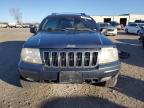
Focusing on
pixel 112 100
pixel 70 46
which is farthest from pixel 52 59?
pixel 112 100

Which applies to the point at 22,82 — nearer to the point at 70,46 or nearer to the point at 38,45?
the point at 38,45

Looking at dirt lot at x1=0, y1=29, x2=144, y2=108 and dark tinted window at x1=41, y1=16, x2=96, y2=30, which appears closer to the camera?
dirt lot at x1=0, y1=29, x2=144, y2=108

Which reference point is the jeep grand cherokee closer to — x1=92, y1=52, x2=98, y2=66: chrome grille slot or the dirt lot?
x1=92, y1=52, x2=98, y2=66: chrome grille slot

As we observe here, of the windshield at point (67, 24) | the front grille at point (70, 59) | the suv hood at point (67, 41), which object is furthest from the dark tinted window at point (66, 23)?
the front grille at point (70, 59)

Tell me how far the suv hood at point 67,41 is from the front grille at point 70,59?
140mm

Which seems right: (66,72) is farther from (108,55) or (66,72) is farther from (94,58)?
(108,55)

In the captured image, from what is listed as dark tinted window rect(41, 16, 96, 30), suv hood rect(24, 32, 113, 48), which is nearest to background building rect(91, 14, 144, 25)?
dark tinted window rect(41, 16, 96, 30)

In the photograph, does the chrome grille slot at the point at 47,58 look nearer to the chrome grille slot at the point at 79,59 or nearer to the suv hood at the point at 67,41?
the suv hood at the point at 67,41

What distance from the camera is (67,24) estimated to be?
7.35 metres

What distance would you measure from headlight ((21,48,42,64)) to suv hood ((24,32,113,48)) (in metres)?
0.09

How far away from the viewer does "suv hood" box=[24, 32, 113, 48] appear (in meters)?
5.48

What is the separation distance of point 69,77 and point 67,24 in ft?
7.73

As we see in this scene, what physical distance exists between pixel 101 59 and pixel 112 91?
34.3 inches

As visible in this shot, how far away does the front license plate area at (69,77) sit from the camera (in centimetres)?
533
